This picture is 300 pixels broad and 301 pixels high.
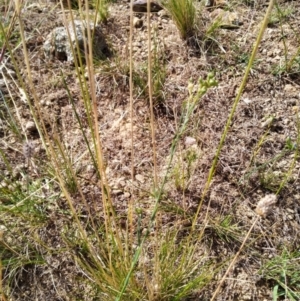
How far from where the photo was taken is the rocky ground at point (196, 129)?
1.16 m

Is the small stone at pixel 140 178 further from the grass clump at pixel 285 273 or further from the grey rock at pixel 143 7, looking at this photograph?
the grey rock at pixel 143 7

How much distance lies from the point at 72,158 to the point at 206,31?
0.78 m

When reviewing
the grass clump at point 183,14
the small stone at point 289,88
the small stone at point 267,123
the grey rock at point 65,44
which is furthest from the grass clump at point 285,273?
the grey rock at point 65,44

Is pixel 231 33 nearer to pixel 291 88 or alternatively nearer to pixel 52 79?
pixel 291 88

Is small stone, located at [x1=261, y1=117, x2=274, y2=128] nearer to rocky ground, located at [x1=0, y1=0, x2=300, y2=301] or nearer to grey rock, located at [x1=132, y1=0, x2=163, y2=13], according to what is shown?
rocky ground, located at [x1=0, y1=0, x2=300, y2=301]

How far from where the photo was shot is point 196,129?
1.39 m

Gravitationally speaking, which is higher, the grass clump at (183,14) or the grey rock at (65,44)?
the grass clump at (183,14)

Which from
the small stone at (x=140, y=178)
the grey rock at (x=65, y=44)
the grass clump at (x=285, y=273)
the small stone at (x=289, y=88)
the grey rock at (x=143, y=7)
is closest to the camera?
the grass clump at (x=285, y=273)

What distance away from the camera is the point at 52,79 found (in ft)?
5.25

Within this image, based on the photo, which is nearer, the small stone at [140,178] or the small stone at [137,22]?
the small stone at [140,178]

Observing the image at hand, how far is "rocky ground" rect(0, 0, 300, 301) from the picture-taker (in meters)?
1.16

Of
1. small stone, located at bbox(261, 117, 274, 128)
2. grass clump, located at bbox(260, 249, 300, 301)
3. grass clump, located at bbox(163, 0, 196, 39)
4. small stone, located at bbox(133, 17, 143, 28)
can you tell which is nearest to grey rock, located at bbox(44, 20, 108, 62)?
small stone, located at bbox(133, 17, 143, 28)

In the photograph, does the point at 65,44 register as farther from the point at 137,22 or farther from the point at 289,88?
the point at 289,88

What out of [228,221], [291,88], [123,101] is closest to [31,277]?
[228,221]
